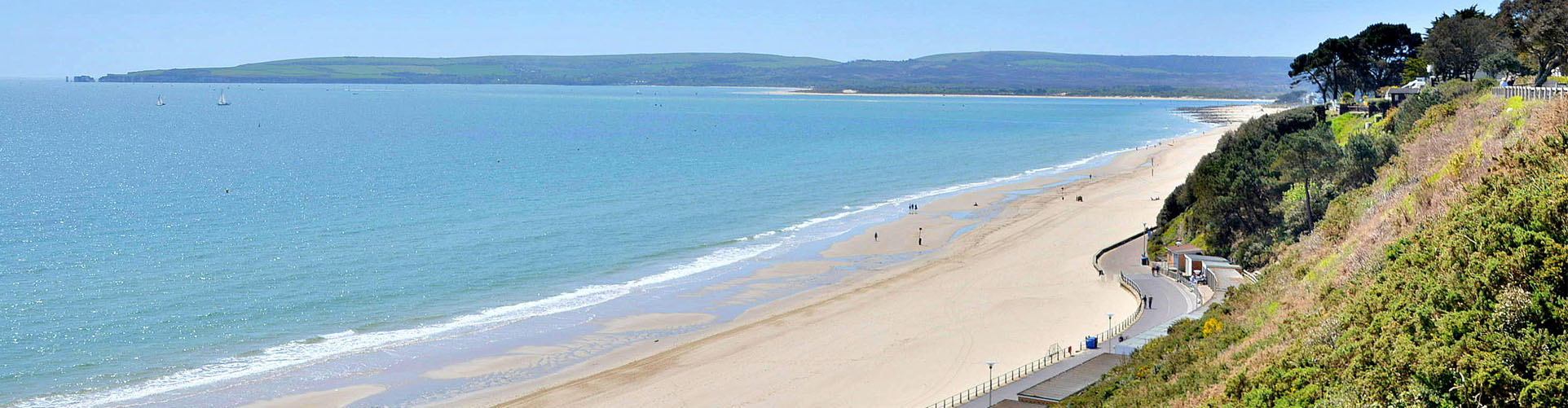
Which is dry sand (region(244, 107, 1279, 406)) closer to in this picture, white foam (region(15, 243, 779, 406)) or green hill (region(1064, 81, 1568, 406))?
white foam (region(15, 243, 779, 406))

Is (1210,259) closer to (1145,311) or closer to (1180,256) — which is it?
(1180,256)

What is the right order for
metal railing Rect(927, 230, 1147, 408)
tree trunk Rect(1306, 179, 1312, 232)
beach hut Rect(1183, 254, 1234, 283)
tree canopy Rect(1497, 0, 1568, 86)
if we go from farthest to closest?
beach hut Rect(1183, 254, 1234, 283) → tree trunk Rect(1306, 179, 1312, 232) → tree canopy Rect(1497, 0, 1568, 86) → metal railing Rect(927, 230, 1147, 408)

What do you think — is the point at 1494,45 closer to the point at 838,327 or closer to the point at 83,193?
the point at 838,327

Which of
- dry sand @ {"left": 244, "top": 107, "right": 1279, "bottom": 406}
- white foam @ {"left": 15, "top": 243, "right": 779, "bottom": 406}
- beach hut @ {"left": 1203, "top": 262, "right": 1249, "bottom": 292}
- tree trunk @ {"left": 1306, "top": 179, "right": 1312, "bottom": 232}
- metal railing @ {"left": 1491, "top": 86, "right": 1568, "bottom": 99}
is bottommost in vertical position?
dry sand @ {"left": 244, "top": 107, "right": 1279, "bottom": 406}

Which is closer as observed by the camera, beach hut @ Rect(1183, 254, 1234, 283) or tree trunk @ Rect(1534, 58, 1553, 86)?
tree trunk @ Rect(1534, 58, 1553, 86)

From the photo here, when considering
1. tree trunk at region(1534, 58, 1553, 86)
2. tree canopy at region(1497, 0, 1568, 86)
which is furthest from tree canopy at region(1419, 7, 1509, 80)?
tree trunk at region(1534, 58, 1553, 86)

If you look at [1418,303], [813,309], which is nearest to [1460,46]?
[813,309]

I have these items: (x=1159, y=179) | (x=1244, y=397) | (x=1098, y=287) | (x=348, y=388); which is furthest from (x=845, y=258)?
(x=1159, y=179)
